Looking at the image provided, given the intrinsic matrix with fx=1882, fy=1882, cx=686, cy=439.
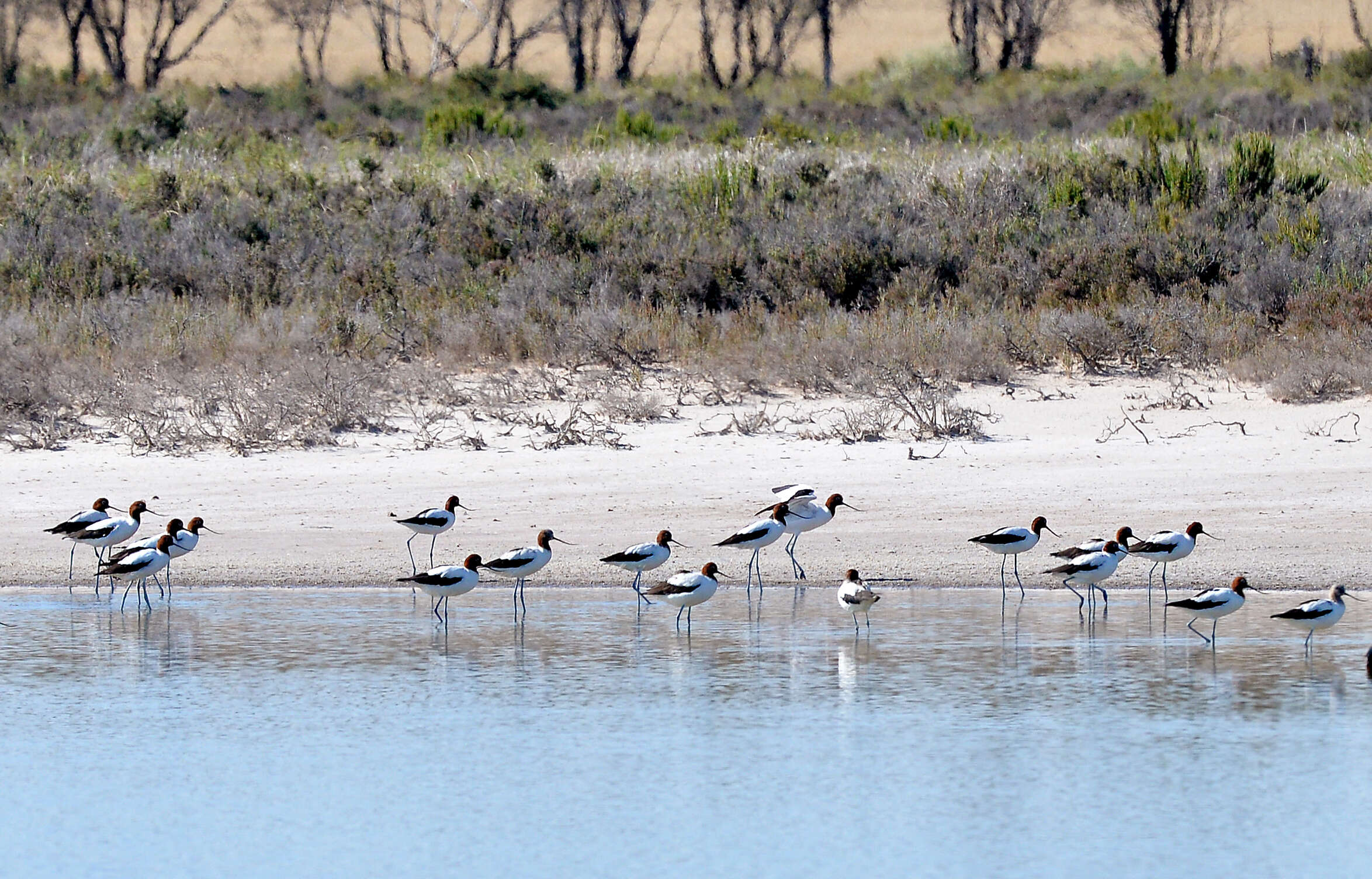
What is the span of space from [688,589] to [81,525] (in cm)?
426

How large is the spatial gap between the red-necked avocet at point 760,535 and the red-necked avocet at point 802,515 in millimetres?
68

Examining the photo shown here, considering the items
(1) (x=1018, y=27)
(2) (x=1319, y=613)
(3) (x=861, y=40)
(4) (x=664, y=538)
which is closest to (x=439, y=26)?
(1) (x=1018, y=27)

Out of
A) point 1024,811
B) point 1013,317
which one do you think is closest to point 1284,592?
point 1024,811

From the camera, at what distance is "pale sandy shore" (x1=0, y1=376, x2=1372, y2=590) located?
1263 cm

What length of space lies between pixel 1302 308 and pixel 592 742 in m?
12.8

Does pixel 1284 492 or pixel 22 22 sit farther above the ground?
pixel 22 22

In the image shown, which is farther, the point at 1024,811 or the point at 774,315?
the point at 774,315

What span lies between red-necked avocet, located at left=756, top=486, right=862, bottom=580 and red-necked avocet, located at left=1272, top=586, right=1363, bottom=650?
3254mm

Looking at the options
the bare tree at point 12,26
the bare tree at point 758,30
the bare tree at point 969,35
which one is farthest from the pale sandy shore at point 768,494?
the bare tree at point 758,30

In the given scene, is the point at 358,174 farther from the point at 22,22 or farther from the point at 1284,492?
the point at 22,22

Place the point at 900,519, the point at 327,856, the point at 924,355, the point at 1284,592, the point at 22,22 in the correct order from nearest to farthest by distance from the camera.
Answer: the point at 327,856 < the point at 1284,592 < the point at 900,519 < the point at 924,355 < the point at 22,22

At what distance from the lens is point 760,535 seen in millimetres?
12156

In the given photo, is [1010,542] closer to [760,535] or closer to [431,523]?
[760,535]

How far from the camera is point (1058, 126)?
36625mm
